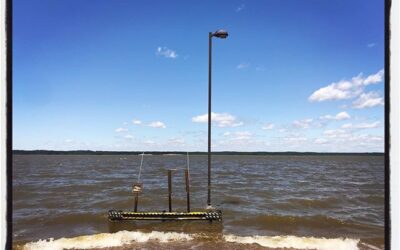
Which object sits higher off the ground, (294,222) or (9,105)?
(9,105)

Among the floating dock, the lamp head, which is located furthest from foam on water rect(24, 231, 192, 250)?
the lamp head

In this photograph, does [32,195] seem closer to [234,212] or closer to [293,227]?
[234,212]

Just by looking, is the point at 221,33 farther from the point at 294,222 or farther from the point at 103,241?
the point at 294,222

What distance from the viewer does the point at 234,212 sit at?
72.5 feet

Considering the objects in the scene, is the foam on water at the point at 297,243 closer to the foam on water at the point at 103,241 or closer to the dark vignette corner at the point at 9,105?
the foam on water at the point at 103,241

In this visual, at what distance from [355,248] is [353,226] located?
728 cm

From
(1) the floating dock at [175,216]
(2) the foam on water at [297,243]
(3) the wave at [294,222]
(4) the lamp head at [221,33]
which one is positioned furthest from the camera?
(3) the wave at [294,222]

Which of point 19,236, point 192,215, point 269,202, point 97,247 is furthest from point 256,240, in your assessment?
point 269,202

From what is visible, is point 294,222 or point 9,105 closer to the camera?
point 9,105

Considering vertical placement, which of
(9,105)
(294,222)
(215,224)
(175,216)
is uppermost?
(9,105)

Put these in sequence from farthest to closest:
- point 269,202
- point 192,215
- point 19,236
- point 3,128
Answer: point 269,202 → point 19,236 → point 192,215 → point 3,128

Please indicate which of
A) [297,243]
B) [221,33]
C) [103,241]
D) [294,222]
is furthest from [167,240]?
[294,222]

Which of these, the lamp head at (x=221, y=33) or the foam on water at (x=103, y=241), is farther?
the lamp head at (x=221, y=33)

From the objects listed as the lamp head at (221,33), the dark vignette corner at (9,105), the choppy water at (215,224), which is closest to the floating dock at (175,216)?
the choppy water at (215,224)
